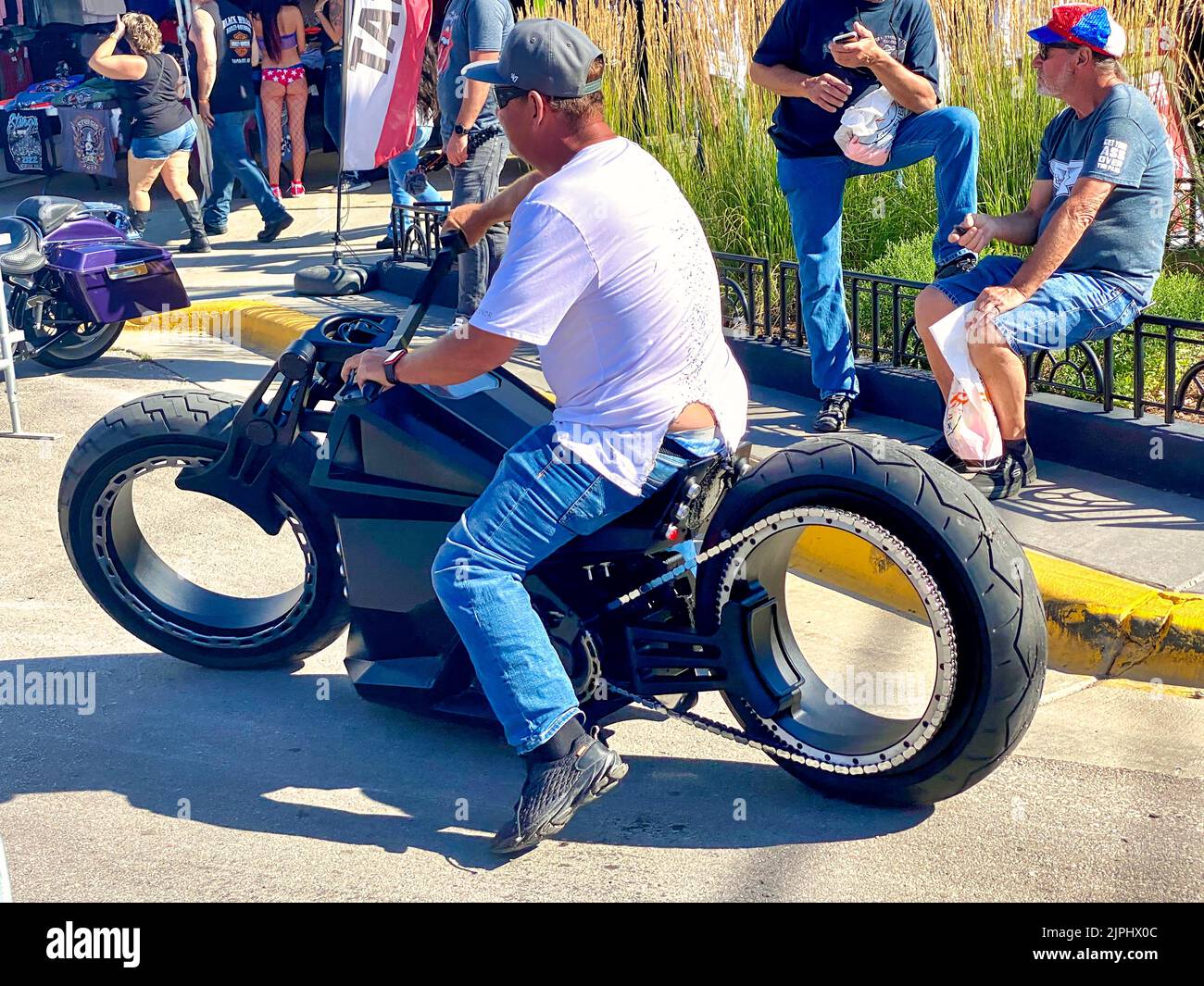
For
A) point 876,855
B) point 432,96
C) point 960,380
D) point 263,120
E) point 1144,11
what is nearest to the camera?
point 876,855

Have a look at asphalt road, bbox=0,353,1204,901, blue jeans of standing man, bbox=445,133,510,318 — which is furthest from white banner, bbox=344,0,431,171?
asphalt road, bbox=0,353,1204,901

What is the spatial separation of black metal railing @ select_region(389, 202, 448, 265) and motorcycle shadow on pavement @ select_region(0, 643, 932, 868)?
5143 mm

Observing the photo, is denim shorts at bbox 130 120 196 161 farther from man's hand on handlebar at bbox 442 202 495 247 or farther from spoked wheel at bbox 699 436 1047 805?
spoked wheel at bbox 699 436 1047 805

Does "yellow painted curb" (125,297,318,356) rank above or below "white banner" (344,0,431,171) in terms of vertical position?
below

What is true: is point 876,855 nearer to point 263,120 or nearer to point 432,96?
point 432,96

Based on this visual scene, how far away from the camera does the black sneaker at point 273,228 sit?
37.5ft

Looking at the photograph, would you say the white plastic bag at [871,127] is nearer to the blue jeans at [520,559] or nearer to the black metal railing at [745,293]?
the black metal railing at [745,293]

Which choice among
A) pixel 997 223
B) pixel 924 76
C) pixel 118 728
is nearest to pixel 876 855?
pixel 118 728

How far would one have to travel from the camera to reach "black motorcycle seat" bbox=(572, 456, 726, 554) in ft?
11.8

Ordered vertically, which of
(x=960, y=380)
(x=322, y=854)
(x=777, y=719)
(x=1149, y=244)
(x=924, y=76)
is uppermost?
(x=924, y=76)

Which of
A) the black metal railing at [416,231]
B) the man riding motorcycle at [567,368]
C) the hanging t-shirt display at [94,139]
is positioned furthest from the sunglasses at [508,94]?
the hanging t-shirt display at [94,139]

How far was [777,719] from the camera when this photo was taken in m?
3.70

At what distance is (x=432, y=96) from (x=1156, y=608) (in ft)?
24.4

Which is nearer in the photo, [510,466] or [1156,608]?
[510,466]
